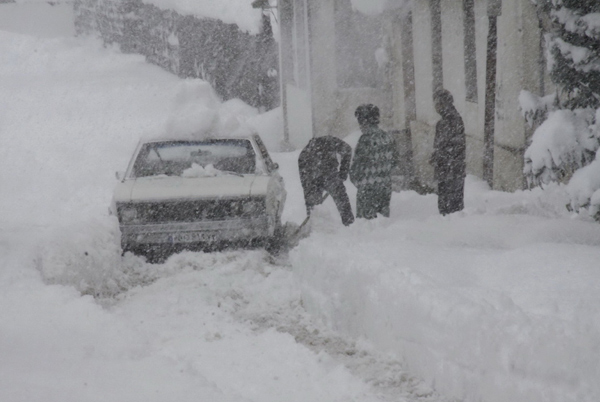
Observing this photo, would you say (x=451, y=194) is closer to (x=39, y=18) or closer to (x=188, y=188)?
(x=188, y=188)

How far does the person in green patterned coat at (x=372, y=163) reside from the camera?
967cm

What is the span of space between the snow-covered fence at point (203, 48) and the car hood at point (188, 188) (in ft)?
57.1

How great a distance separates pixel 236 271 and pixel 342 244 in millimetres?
1661

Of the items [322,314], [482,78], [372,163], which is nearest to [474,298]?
[322,314]

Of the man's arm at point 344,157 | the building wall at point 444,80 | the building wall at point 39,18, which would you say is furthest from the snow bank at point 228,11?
the building wall at point 39,18

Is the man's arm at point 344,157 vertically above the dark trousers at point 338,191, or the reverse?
the man's arm at point 344,157

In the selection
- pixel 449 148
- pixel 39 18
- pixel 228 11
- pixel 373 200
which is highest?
pixel 39 18

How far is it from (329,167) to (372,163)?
37.9 inches

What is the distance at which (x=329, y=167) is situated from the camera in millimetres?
10625

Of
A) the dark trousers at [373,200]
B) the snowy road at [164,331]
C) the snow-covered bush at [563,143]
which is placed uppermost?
the snow-covered bush at [563,143]

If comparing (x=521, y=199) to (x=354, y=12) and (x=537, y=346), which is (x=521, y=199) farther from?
(x=354, y=12)

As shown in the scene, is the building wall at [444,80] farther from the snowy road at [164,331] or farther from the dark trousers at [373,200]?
the snowy road at [164,331]

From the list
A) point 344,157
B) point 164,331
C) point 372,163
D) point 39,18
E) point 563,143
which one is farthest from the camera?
point 39,18

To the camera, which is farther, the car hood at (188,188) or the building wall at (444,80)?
the building wall at (444,80)
